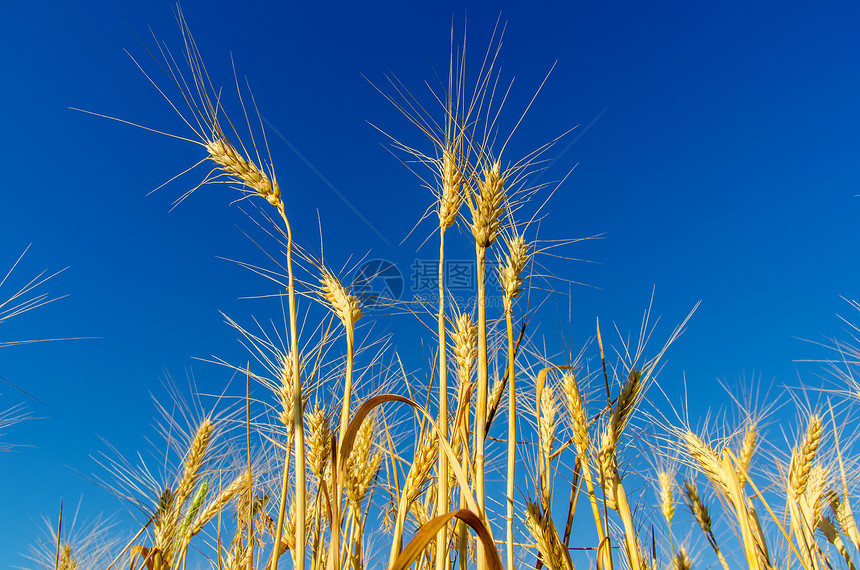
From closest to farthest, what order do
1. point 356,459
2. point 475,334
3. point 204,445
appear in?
point 475,334 → point 356,459 → point 204,445

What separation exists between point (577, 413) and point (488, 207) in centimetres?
96

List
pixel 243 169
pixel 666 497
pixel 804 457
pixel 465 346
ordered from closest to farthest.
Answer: pixel 243 169 < pixel 465 346 < pixel 804 457 < pixel 666 497

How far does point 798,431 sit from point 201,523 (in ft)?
11.4

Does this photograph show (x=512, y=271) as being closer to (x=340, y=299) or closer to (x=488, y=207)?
(x=488, y=207)

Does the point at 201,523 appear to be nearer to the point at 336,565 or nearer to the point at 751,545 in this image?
the point at 336,565

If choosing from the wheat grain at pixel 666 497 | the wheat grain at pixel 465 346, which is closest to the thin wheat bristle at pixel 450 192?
the wheat grain at pixel 465 346

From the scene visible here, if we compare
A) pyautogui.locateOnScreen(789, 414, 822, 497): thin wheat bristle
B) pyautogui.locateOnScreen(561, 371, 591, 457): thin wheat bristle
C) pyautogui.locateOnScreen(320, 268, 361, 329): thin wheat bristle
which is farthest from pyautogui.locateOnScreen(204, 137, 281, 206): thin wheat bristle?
pyautogui.locateOnScreen(789, 414, 822, 497): thin wheat bristle

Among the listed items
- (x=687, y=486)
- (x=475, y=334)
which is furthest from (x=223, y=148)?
(x=687, y=486)

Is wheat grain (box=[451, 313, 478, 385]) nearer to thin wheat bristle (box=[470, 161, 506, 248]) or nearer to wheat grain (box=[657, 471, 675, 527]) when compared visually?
thin wheat bristle (box=[470, 161, 506, 248])

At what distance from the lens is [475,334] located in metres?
2.03

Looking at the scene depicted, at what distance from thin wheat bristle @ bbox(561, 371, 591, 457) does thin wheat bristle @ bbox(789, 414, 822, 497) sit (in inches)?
54.6

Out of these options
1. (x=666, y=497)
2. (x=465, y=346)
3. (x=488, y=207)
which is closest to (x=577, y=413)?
(x=465, y=346)

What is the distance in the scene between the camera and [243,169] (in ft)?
5.36

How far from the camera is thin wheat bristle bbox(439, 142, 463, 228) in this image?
188cm
